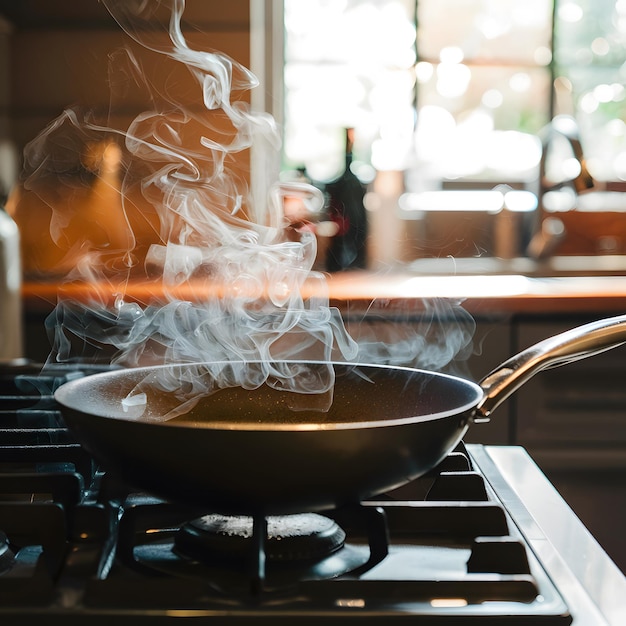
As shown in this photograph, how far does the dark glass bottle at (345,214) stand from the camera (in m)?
1.98

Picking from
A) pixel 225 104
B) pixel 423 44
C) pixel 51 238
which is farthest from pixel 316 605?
pixel 423 44

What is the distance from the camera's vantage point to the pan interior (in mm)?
617

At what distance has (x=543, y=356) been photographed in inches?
23.9

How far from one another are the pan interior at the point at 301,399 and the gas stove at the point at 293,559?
0.17ft

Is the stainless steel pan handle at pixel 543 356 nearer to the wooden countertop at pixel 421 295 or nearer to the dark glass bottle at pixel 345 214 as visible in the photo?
the wooden countertop at pixel 421 295

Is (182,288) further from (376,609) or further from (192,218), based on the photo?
(376,609)

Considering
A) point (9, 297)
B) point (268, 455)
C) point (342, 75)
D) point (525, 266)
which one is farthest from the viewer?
point (342, 75)

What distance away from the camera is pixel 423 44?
250cm

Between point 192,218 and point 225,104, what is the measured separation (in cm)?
50

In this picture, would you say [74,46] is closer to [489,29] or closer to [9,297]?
[9,297]

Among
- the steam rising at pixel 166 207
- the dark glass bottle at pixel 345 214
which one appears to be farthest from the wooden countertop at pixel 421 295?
the dark glass bottle at pixel 345 214

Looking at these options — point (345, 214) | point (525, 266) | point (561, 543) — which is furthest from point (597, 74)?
point (561, 543)

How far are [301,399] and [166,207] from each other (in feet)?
4.97

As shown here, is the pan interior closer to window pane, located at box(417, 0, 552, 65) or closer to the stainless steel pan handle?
the stainless steel pan handle
